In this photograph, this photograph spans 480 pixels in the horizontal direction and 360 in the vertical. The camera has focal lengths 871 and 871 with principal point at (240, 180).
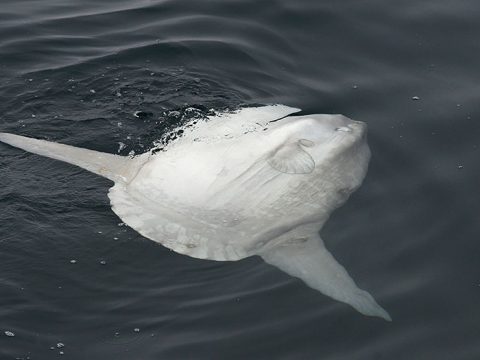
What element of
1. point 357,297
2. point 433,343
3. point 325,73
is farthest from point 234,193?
point 325,73

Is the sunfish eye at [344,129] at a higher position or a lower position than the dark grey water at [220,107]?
higher

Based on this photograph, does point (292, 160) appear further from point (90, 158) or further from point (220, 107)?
point (220, 107)

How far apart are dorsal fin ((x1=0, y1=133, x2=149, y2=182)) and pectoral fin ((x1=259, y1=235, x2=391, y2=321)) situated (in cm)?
169

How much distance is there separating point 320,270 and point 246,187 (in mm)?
1101

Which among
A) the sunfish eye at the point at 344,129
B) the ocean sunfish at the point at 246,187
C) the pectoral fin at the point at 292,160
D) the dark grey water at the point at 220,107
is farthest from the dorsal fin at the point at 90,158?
the sunfish eye at the point at 344,129

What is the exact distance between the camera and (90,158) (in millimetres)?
8141

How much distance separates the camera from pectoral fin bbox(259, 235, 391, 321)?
6.60 m

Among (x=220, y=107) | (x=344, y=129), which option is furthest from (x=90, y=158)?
(x=344, y=129)

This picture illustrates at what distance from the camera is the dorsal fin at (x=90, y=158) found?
8086mm

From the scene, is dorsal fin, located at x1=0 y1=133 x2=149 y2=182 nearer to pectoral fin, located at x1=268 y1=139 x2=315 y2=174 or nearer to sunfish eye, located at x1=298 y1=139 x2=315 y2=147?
pectoral fin, located at x1=268 y1=139 x2=315 y2=174

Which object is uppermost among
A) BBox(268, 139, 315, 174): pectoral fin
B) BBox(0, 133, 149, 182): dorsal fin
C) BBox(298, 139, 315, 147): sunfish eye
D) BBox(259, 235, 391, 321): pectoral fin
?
BBox(298, 139, 315, 147): sunfish eye

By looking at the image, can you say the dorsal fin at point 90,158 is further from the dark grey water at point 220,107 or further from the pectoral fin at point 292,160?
the pectoral fin at point 292,160

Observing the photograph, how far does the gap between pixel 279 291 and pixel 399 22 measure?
5.42 meters

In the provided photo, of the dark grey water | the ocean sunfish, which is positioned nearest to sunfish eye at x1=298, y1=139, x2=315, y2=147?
the ocean sunfish
